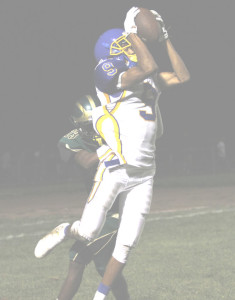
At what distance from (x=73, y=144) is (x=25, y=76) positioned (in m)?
36.1

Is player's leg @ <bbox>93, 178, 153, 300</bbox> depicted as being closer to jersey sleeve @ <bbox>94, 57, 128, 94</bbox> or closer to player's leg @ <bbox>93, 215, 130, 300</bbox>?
player's leg @ <bbox>93, 215, 130, 300</bbox>

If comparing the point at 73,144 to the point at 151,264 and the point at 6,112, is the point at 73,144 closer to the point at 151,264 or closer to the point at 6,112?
the point at 151,264

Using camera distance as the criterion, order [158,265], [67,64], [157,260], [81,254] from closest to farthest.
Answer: [81,254]
[158,265]
[157,260]
[67,64]

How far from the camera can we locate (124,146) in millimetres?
4973

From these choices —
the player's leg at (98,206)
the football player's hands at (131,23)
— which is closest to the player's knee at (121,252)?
the player's leg at (98,206)

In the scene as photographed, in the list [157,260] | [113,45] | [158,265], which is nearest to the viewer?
[113,45]

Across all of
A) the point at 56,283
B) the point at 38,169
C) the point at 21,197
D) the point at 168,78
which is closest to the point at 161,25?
the point at 168,78

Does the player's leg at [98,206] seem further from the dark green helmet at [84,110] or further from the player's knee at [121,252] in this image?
the dark green helmet at [84,110]

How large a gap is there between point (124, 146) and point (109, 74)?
494mm

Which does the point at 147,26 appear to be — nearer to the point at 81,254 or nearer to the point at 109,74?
the point at 109,74

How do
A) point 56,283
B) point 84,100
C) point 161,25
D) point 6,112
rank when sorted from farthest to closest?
point 6,112 → point 56,283 → point 84,100 → point 161,25

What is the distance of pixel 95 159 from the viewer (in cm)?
534

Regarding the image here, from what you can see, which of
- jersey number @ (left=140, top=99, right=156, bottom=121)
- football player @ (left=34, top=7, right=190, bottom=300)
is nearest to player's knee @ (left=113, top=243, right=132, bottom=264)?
football player @ (left=34, top=7, right=190, bottom=300)

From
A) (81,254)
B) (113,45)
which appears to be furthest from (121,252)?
(113,45)
